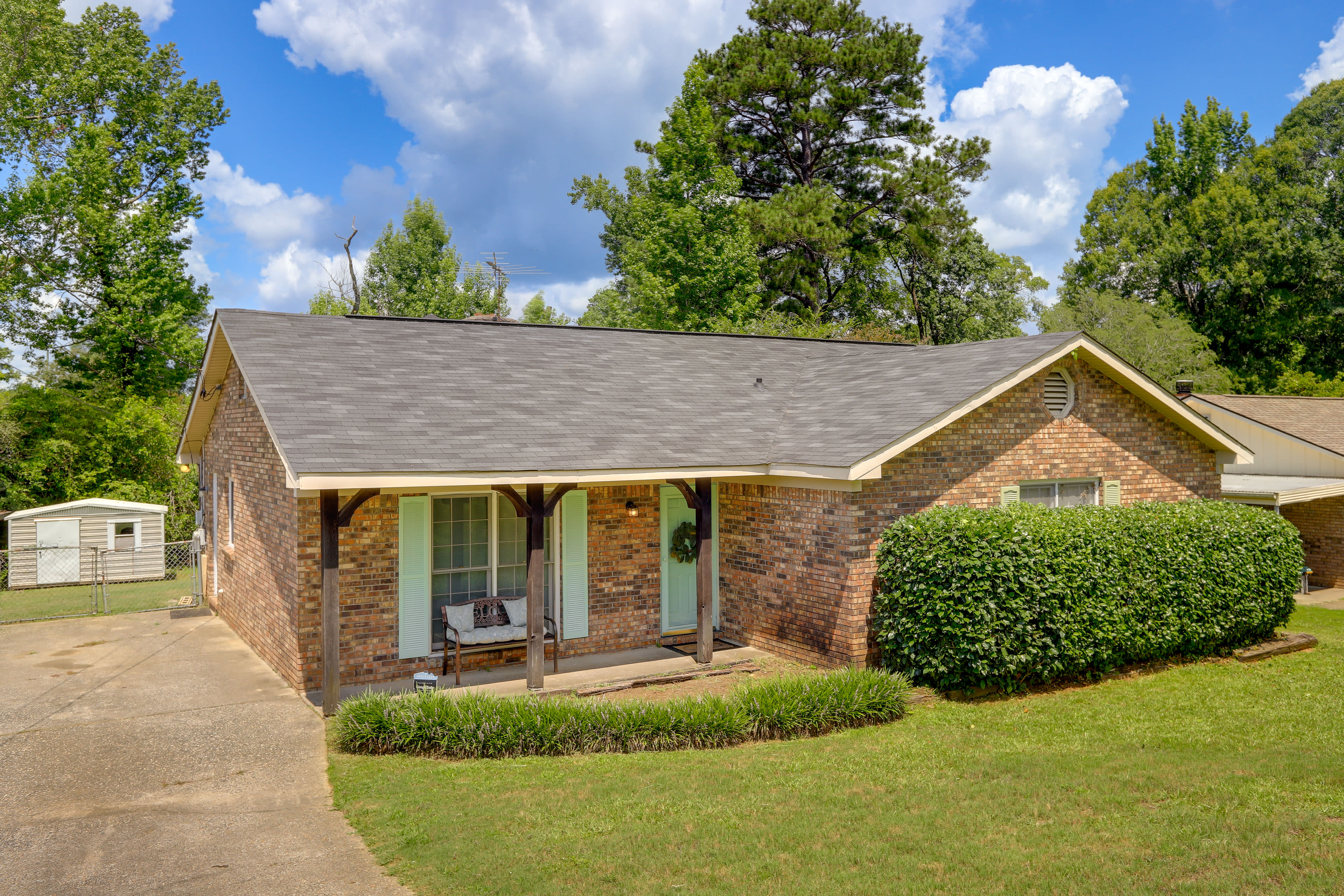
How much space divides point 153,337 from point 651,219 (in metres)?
17.1

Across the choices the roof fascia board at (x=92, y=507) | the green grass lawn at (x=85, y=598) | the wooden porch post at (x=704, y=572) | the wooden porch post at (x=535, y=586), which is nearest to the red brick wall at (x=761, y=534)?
the wooden porch post at (x=704, y=572)

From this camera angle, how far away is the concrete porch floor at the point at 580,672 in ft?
33.8

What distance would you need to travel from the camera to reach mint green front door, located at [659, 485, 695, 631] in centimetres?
1266

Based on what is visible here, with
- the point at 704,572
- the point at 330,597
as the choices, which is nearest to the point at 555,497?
the point at 704,572

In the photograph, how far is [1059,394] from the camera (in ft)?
40.9

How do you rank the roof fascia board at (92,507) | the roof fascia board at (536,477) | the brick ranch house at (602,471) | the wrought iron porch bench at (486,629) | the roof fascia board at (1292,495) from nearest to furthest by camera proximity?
the roof fascia board at (536,477) → the brick ranch house at (602,471) → the wrought iron porch bench at (486,629) → the roof fascia board at (1292,495) → the roof fascia board at (92,507)

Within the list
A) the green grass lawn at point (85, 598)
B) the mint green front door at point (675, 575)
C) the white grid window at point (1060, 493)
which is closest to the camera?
the white grid window at point (1060, 493)

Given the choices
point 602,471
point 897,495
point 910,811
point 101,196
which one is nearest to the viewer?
point 910,811

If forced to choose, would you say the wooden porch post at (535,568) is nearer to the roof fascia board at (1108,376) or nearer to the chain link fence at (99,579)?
the roof fascia board at (1108,376)

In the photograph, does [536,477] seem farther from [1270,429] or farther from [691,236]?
[691,236]

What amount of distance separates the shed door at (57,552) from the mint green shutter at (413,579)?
45.1 ft

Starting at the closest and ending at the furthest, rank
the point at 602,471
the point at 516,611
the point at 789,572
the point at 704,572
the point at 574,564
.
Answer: the point at 602,471, the point at 516,611, the point at 704,572, the point at 789,572, the point at 574,564

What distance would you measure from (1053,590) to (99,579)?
2066cm

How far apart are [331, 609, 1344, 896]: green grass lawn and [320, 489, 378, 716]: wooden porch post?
1295 millimetres
